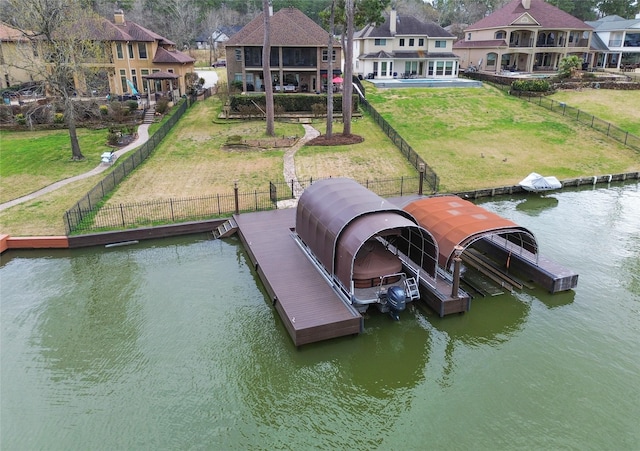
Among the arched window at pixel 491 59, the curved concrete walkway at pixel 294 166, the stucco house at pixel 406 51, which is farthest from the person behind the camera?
the arched window at pixel 491 59

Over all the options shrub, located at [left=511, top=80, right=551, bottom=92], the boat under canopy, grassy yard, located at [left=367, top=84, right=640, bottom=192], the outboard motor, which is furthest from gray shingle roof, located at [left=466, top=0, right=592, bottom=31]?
the outboard motor

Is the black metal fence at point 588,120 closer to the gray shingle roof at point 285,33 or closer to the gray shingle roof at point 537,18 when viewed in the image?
the gray shingle roof at point 537,18

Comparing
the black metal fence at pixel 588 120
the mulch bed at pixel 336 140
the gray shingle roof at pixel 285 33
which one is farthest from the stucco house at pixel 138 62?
the black metal fence at pixel 588 120

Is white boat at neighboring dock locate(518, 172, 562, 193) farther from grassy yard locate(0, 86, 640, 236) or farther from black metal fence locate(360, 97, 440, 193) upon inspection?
black metal fence locate(360, 97, 440, 193)

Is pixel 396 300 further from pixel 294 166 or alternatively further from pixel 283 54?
pixel 283 54

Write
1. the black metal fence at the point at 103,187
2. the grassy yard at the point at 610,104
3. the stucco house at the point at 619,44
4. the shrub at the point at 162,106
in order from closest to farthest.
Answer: the black metal fence at the point at 103,187, the grassy yard at the point at 610,104, the shrub at the point at 162,106, the stucco house at the point at 619,44

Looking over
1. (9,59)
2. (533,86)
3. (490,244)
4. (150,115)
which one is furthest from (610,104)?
(9,59)
